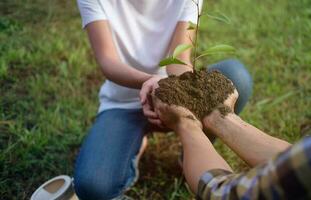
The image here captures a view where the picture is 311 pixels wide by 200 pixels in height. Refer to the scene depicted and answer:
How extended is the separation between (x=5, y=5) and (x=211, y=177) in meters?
2.51

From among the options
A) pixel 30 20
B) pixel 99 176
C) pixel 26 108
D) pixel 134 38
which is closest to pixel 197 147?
pixel 99 176

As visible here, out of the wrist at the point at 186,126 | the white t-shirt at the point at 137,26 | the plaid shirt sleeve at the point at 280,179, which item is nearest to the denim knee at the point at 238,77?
the white t-shirt at the point at 137,26

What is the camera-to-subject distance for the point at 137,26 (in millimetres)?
1685

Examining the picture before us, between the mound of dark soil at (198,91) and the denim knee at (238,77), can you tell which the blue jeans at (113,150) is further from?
the mound of dark soil at (198,91)

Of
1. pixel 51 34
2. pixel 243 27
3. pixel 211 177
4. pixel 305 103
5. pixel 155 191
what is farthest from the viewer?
pixel 243 27

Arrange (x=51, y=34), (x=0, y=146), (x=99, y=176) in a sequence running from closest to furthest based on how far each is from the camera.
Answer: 1. (x=99, y=176)
2. (x=0, y=146)
3. (x=51, y=34)

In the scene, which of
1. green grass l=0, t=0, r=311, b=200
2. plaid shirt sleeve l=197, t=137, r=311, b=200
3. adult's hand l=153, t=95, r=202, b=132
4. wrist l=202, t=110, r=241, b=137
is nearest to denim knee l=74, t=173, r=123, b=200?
green grass l=0, t=0, r=311, b=200

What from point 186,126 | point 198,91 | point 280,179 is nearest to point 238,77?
point 198,91

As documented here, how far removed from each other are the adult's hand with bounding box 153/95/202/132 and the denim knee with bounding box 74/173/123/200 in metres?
0.36

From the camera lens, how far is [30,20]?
9.45ft

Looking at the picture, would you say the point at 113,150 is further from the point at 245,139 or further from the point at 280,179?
the point at 280,179

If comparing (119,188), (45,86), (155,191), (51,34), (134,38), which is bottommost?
(155,191)

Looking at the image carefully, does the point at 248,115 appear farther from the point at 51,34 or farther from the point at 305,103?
the point at 51,34

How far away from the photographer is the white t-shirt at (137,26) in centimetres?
162
